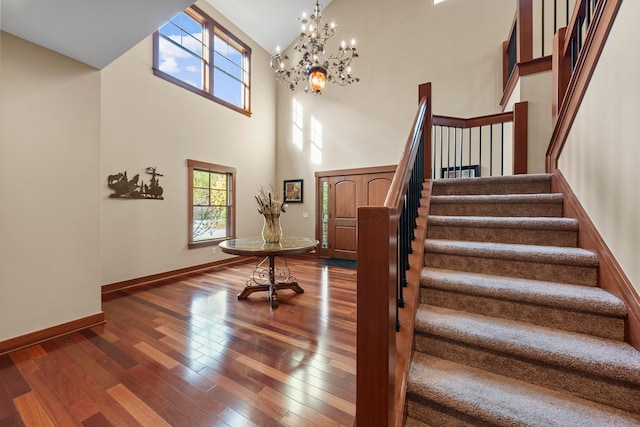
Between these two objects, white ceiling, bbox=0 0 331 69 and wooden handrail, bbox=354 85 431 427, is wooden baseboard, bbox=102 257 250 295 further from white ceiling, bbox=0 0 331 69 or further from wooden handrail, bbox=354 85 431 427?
wooden handrail, bbox=354 85 431 427

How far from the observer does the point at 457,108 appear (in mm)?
4289

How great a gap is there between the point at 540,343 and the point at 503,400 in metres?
0.32

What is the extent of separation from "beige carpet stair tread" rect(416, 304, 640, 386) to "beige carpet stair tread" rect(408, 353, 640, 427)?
120 millimetres

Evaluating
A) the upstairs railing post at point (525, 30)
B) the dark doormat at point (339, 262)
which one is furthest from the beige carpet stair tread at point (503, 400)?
the dark doormat at point (339, 262)

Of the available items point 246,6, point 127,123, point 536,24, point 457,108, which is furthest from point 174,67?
point 536,24

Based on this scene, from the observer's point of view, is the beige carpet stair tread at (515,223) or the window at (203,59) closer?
the beige carpet stair tread at (515,223)

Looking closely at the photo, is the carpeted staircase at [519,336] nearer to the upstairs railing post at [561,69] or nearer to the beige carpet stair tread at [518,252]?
the beige carpet stair tread at [518,252]

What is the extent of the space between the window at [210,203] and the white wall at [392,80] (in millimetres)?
1447

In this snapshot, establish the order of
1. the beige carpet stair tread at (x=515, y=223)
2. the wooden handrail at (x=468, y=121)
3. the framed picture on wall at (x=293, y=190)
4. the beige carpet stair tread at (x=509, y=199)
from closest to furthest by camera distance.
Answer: the beige carpet stair tread at (x=515, y=223) < the beige carpet stair tread at (x=509, y=199) < the wooden handrail at (x=468, y=121) < the framed picture on wall at (x=293, y=190)

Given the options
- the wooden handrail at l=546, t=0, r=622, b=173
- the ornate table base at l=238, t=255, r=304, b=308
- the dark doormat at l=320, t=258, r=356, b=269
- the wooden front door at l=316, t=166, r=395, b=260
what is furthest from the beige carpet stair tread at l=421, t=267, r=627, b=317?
the wooden front door at l=316, t=166, r=395, b=260

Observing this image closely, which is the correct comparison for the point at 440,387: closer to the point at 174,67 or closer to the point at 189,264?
the point at 189,264

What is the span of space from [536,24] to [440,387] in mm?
4078

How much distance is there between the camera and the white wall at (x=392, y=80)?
4.11 m

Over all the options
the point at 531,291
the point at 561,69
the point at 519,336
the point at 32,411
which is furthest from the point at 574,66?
the point at 32,411
